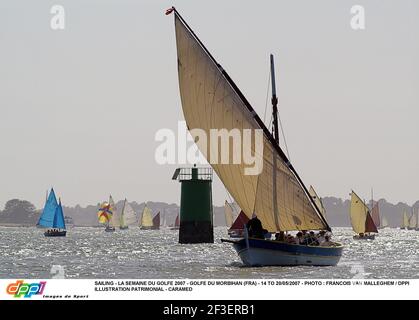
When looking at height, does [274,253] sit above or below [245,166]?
below

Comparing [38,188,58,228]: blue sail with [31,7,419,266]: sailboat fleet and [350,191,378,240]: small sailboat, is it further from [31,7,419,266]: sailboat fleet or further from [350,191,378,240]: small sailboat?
[31,7,419,266]: sailboat fleet

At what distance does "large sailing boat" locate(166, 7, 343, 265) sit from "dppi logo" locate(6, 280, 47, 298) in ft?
86.5

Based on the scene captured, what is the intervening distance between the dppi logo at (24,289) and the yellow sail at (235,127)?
26296 millimetres

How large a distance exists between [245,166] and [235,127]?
83.7 inches

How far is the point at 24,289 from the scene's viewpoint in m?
14.9

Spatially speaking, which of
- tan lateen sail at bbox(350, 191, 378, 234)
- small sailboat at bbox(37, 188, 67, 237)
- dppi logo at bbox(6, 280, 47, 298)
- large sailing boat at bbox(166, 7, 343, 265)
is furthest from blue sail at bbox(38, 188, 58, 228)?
dppi logo at bbox(6, 280, 47, 298)

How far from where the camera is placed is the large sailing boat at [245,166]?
4172 cm

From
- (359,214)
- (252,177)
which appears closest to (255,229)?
(252,177)

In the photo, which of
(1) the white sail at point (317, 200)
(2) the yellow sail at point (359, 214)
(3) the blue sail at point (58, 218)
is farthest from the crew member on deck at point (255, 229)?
(3) the blue sail at point (58, 218)

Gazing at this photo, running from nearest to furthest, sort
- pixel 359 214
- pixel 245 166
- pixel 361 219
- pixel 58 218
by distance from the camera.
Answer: pixel 245 166 → pixel 359 214 → pixel 361 219 → pixel 58 218

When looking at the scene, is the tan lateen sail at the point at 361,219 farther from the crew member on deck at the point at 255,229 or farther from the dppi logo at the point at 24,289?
the dppi logo at the point at 24,289

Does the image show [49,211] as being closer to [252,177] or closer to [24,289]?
[252,177]

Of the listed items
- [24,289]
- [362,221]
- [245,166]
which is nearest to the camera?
[24,289]
